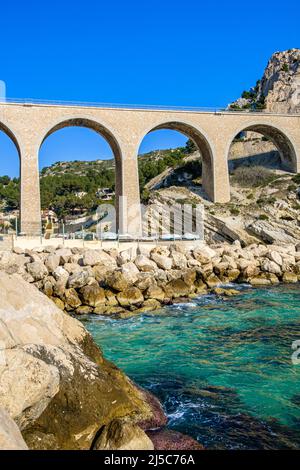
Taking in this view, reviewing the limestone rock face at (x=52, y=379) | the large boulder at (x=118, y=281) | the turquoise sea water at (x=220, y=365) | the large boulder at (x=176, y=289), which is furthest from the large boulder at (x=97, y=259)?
the limestone rock face at (x=52, y=379)

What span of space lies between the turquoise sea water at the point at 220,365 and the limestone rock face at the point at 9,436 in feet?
10.8

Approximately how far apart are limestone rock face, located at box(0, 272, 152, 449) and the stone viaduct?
24.4 metres

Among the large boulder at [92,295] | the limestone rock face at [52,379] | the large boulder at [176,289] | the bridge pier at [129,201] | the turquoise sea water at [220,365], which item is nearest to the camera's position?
the limestone rock face at [52,379]

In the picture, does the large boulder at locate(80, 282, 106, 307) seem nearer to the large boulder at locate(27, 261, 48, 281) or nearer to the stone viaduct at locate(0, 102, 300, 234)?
the large boulder at locate(27, 261, 48, 281)

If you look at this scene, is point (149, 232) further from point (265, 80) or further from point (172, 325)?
point (265, 80)

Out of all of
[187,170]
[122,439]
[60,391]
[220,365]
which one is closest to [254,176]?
[187,170]

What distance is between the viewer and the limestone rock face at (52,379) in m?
5.05

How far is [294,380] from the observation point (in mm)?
9062

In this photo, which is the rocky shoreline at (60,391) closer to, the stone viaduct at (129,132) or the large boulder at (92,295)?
the large boulder at (92,295)

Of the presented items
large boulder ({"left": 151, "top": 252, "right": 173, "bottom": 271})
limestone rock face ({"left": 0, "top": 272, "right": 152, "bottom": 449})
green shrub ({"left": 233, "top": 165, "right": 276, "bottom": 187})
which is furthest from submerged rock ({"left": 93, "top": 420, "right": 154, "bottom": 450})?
green shrub ({"left": 233, "top": 165, "right": 276, "bottom": 187})

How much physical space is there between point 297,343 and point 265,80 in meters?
60.8

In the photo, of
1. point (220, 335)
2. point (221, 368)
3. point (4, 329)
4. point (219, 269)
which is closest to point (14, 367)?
point (4, 329)
